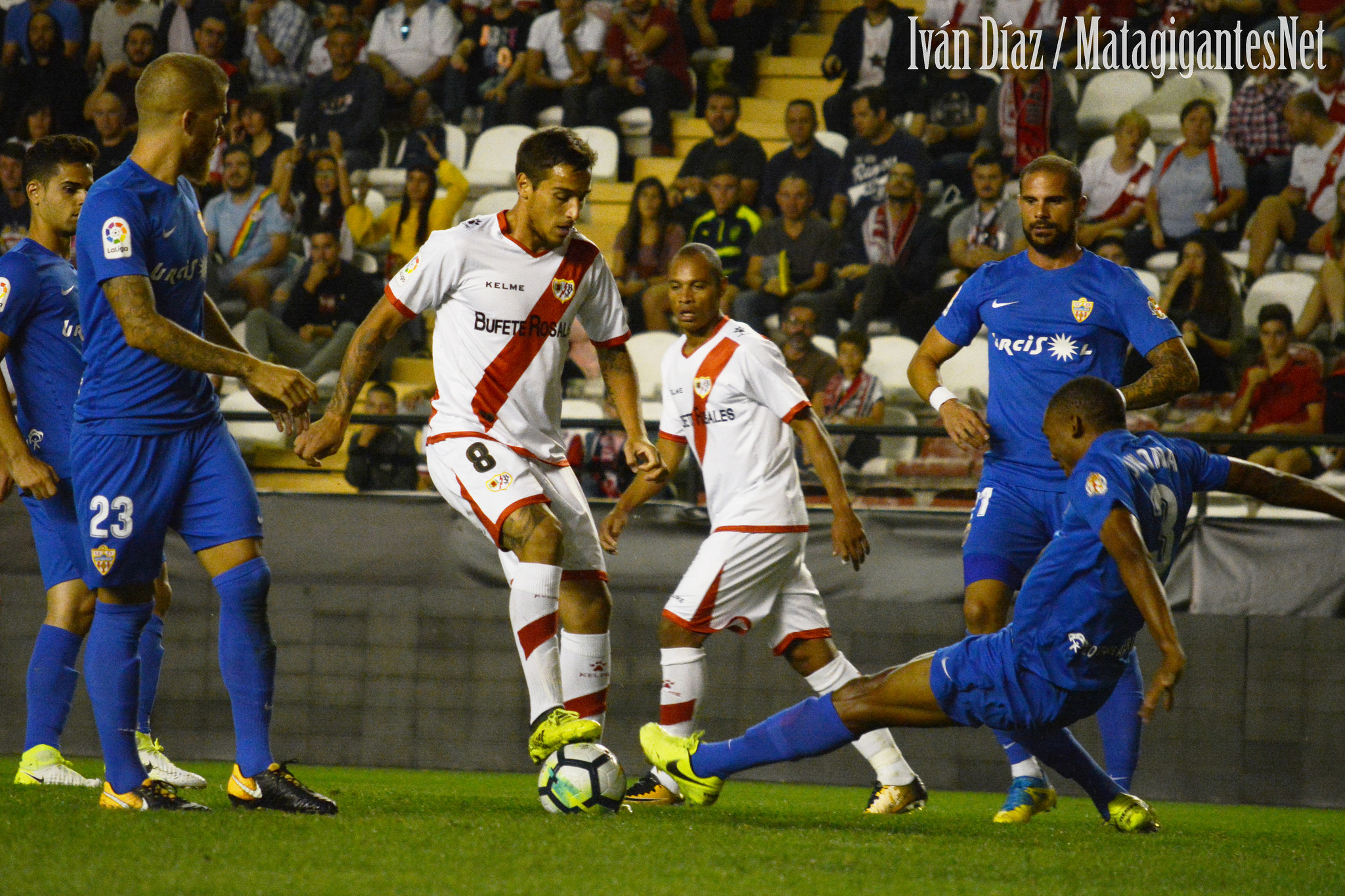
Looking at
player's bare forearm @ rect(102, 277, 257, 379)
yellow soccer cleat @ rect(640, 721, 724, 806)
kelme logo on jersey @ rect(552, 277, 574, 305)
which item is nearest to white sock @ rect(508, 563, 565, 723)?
yellow soccer cleat @ rect(640, 721, 724, 806)

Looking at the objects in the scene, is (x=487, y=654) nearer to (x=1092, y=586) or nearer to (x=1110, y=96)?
(x=1092, y=586)

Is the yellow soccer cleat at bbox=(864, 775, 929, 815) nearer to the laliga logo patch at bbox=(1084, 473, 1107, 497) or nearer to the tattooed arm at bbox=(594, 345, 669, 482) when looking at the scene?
the tattooed arm at bbox=(594, 345, 669, 482)

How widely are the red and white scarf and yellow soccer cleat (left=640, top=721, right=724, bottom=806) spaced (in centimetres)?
767

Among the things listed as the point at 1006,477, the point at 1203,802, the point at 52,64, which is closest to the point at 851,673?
the point at 1006,477

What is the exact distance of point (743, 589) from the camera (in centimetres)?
602

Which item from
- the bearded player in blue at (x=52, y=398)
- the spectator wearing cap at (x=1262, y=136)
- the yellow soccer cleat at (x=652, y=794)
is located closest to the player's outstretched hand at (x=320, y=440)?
the bearded player in blue at (x=52, y=398)

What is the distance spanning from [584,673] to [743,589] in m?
0.84

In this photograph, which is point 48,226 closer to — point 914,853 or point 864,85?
point 914,853

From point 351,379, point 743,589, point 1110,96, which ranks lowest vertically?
point 743,589

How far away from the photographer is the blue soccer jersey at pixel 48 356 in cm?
574

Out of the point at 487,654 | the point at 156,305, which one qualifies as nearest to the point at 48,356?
the point at 156,305

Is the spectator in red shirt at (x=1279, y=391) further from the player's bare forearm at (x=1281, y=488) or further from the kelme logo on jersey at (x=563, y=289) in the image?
the kelme logo on jersey at (x=563, y=289)

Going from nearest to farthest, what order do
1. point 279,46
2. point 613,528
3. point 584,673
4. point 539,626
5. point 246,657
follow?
1. point 246,657
2. point 539,626
3. point 584,673
4. point 613,528
5. point 279,46

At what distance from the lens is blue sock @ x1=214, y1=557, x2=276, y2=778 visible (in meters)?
4.68
